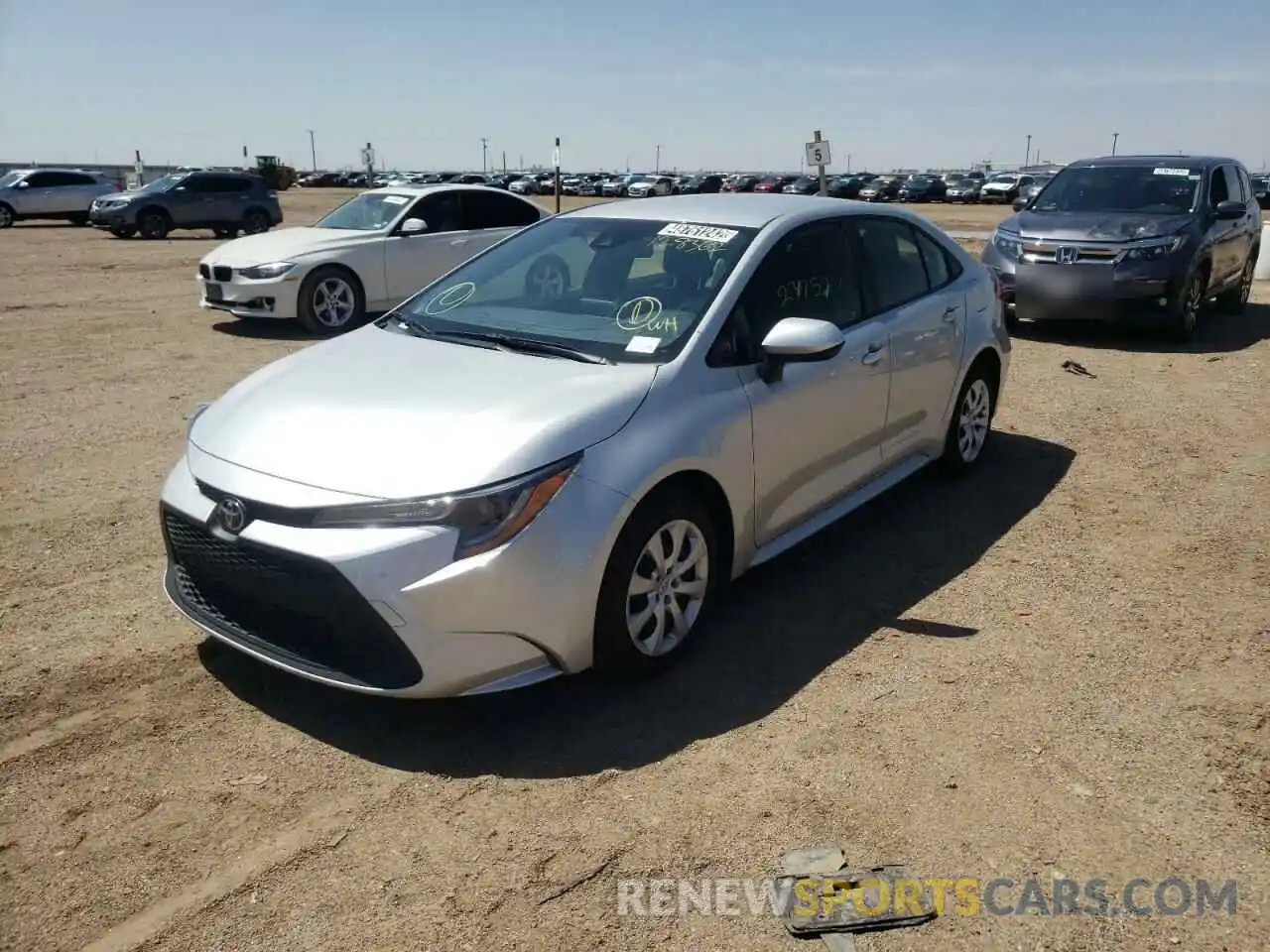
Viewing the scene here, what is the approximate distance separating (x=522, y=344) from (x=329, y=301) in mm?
7848

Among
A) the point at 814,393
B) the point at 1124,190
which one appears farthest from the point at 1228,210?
the point at 814,393

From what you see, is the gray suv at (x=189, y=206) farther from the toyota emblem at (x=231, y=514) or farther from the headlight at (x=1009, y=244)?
the toyota emblem at (x=231, y=514)

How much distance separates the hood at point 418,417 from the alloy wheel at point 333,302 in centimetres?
744

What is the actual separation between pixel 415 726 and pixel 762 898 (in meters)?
1.36

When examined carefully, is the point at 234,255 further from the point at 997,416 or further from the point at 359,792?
the point at 359,792

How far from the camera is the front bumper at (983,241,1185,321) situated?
10.1 m

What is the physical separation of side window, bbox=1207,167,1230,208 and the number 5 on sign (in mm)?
4380

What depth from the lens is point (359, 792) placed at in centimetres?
327

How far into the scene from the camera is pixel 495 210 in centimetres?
1255

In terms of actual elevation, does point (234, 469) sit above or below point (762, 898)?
above

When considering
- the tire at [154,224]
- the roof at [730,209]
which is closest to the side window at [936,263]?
the roof at [730,209]

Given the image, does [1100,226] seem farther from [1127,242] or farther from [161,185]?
[161,185]

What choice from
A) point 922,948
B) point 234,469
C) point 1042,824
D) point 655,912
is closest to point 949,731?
point 1042,824

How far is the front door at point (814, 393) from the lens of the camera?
429 cm
